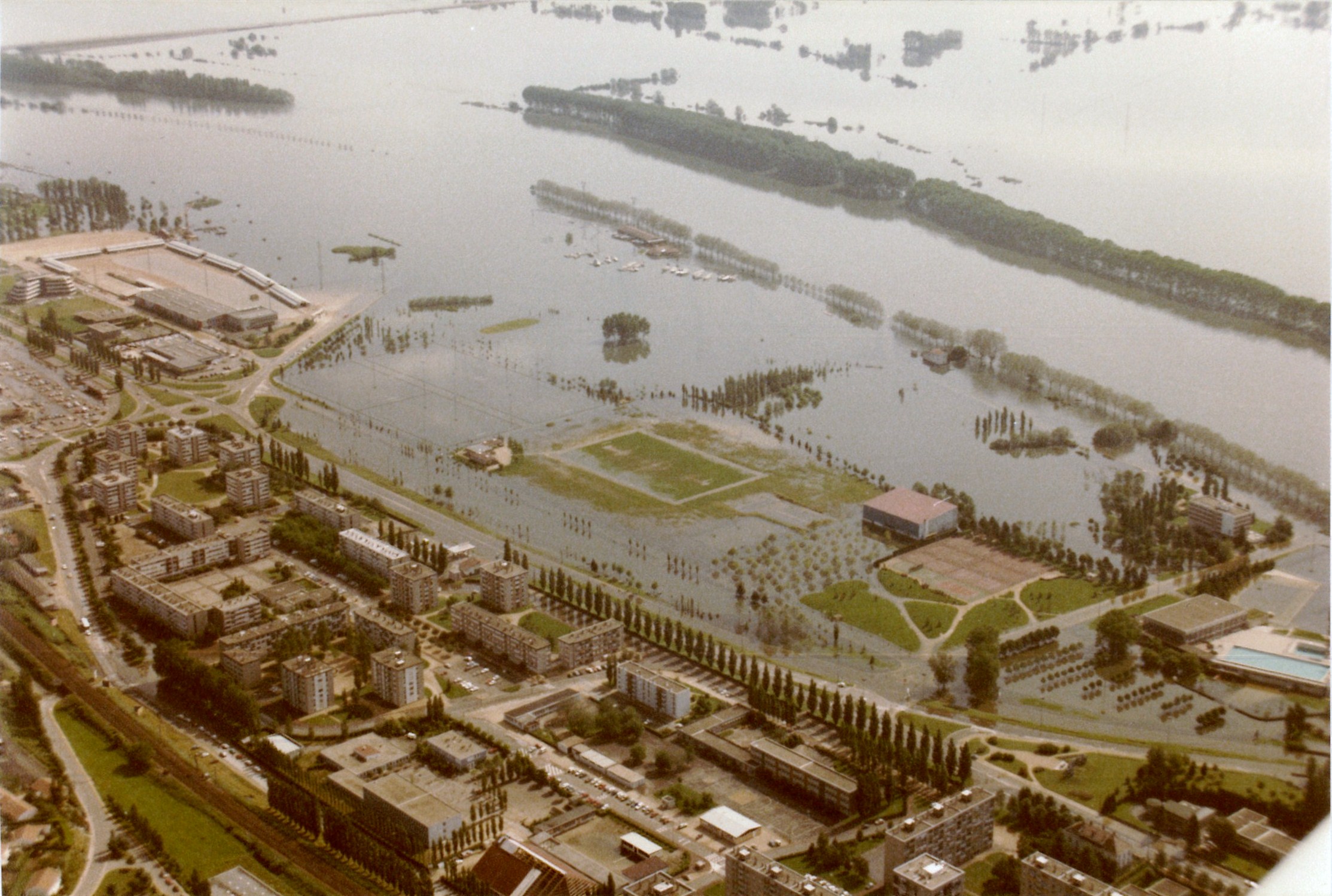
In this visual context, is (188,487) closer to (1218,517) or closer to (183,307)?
(183,307)

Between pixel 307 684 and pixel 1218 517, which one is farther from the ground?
pixel 1218 517

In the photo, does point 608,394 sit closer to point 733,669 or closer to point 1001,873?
point 733,669

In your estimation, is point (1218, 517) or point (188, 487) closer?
point (1218, 517)

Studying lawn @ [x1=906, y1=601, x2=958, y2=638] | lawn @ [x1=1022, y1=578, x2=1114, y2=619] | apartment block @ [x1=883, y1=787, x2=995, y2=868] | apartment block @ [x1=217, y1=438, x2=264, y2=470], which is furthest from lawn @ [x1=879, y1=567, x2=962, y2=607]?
apartment block @ [x1=217, y1=438, x2=264, y2=470]

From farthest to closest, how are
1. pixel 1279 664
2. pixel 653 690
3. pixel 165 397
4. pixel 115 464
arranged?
pixel 165 397
pixel 115 464
pixel 1279 664
pixel 653 690

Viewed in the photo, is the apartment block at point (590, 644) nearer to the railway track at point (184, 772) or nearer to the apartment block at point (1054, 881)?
the railway track at point (184, 772)

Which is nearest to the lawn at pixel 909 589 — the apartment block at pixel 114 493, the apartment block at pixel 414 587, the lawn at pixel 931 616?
the lawn at pixel 931 616

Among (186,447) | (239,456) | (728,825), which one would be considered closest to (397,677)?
(728,825)
